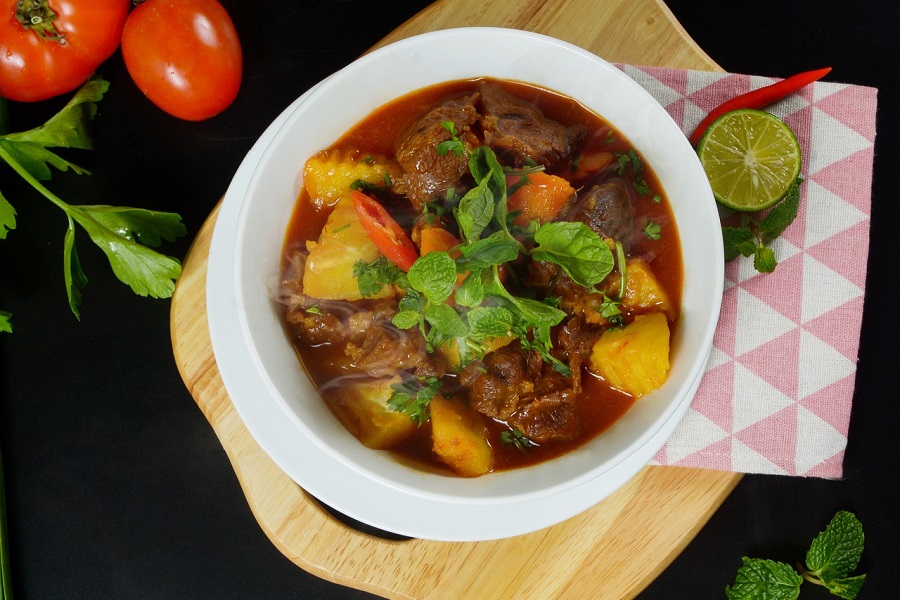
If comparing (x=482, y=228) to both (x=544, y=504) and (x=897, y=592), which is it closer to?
(x=544, y=504)

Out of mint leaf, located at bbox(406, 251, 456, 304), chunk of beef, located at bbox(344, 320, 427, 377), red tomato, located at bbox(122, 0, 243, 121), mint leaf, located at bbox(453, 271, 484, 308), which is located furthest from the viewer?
red tomato, located at bbox(122, 0, 243, 121)

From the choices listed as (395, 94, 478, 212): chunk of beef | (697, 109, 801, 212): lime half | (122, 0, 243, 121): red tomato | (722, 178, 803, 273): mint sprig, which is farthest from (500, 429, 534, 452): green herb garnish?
(122, 0, 243, 121): red tomato

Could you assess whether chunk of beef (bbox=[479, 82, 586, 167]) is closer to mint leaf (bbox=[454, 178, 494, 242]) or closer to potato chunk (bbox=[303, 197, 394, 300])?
mint leaf (bbox=[454, 178, 494, 242])

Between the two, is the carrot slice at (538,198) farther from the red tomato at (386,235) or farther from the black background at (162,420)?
the black background at (162,420)

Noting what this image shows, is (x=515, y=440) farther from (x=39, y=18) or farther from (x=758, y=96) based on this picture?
(x=39, y=18)

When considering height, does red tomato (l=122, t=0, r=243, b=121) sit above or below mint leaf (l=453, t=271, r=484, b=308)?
above

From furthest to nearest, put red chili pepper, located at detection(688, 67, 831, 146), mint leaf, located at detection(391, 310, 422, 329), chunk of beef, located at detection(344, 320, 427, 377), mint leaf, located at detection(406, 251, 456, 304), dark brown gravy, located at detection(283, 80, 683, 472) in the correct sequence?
red chili pepper, located at detection(688, 67, 831, 146) → dark brown gravy, located at detection(283, 80, 683, 472) → chunk of beef, located at detection(344, 320, 427, 377) → mint leaf, located at detection(391, 310, 422, 329) → mint leaf, located at detection(406, 251, 456, 304)

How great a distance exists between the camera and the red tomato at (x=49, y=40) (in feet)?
11.6

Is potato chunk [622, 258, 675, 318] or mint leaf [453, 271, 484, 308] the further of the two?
potato chunk [622, 258, 675, 318]

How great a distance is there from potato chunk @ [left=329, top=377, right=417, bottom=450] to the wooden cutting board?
659 millimetres

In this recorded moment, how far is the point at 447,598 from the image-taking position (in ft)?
11.3

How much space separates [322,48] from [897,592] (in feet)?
13.5

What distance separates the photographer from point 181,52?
3500 mm

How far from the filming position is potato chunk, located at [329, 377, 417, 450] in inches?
114
